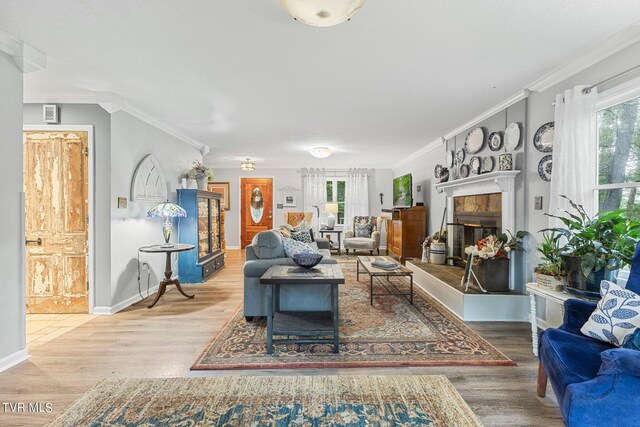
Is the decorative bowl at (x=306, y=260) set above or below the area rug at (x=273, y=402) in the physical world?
above

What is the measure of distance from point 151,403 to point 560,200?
342 centimetres

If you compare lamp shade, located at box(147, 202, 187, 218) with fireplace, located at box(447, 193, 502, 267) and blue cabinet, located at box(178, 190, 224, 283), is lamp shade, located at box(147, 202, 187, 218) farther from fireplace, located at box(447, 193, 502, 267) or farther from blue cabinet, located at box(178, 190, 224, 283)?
fireplace, located at box(447, 193, 502, 267)

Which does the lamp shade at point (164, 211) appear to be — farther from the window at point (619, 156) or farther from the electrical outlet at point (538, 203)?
the window at point (619, 156)

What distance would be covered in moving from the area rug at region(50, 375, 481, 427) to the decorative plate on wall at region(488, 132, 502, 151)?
2.86 m

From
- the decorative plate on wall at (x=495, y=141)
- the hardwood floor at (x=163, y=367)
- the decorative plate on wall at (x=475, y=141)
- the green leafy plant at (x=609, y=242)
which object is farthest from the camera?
the decorative plate on wall at (x=475, y=141)

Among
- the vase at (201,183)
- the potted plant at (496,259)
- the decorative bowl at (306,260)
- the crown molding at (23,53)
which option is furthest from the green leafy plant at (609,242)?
the vase at (201,183)

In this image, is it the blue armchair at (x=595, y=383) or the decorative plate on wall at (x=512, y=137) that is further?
the decorative plate on wall at (x=512, y=137)

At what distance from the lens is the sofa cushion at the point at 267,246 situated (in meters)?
3.07

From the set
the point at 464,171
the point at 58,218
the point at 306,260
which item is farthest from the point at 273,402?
the point at 464,171

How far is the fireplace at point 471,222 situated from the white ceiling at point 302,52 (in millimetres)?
1169

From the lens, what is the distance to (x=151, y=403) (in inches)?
69.8

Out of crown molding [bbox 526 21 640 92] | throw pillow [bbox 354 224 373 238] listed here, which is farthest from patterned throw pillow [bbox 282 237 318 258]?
throw pillow [bbox 354 224 373 238]

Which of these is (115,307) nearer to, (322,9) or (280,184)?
(322,9)

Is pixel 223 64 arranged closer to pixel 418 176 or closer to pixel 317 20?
pixel 317 20
